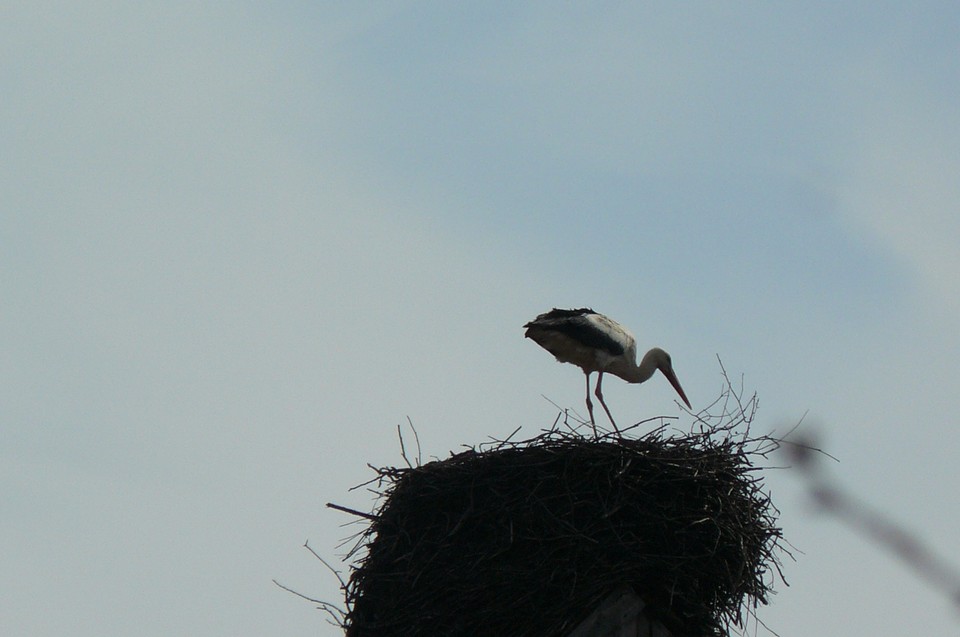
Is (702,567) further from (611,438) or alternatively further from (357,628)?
(357,628)

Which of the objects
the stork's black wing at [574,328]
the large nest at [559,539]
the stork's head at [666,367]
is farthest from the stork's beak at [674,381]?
the large nest at [559,539]

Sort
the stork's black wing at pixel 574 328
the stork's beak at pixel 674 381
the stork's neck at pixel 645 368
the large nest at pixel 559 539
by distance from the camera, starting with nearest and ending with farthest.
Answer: the large nest at pixel 559 539, the stork's black wing at pixel 574 328, the stork's neck at pixel 645 368, the stork's beak at pixel 674 381

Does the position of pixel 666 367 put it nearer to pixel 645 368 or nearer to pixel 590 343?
pixel 645 368

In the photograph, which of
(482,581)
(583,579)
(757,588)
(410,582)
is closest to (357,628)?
(410,582)

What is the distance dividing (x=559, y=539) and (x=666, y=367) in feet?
15.9

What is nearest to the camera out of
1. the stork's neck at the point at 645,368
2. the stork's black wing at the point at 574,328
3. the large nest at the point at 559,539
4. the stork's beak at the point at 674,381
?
the large nest at the point at 559,539

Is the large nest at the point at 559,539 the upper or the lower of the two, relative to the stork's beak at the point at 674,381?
lower

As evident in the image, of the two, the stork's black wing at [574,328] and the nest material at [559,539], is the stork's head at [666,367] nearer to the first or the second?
the stork's black wing at [574,328]

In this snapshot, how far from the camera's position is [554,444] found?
635cm

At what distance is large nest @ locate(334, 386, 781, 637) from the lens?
213 inches

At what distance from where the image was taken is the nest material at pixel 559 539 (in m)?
5.41

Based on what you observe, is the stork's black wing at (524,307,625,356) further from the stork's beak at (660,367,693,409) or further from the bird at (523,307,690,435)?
the stork's beak at (660,367,693,409)

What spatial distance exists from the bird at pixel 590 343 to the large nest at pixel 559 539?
2.54m

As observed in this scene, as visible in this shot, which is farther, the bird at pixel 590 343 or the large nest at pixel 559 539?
the bird at pixel 590 343
